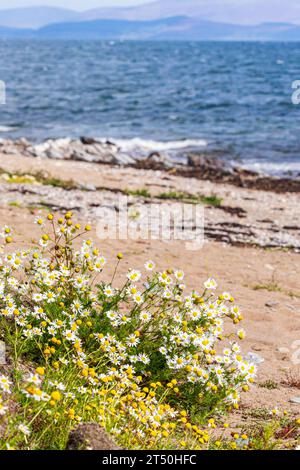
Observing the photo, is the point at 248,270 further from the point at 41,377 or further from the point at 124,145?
the point at 124,145

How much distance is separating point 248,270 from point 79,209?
4.61 meters

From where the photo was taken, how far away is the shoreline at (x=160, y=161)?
2287cm

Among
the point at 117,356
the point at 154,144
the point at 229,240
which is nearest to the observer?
the point at 117,356

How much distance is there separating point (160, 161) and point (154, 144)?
5.64 meters

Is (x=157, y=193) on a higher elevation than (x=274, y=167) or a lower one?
higher

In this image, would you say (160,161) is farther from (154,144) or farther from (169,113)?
(169,113)

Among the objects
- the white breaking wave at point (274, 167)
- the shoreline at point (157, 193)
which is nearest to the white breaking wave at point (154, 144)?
the shoreline at point (157, 193)

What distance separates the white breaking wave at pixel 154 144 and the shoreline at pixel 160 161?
2.46 ft

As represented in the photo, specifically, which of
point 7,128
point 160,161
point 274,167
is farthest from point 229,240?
point 7,128

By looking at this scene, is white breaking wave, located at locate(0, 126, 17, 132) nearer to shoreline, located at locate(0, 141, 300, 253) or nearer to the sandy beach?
shoreline, located at locate(0, 141, 300, 253)

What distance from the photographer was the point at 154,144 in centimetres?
3127

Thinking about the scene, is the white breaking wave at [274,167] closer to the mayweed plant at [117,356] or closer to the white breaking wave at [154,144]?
the white breaking wave at [154,144]

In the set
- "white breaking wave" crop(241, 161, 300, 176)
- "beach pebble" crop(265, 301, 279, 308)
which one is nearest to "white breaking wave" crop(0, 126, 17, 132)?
"white breaking wave" crop(241, 161, 300, 176)

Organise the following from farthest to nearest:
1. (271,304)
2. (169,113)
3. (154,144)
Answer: (169,113)
(154,144)
(271,304)
